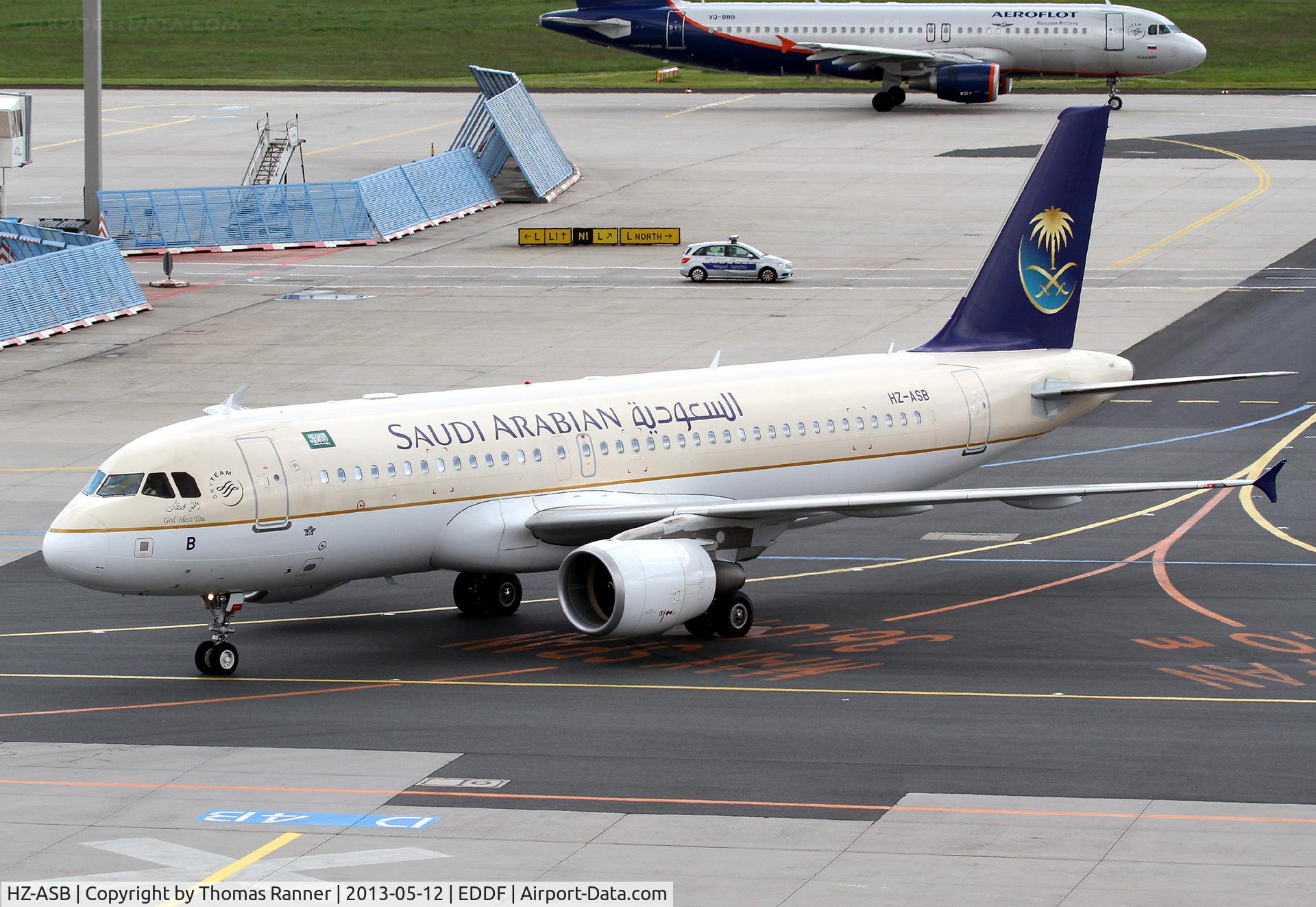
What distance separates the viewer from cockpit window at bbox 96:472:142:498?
31.5 m

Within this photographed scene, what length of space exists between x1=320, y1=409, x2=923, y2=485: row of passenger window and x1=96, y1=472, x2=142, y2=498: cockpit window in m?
3.03

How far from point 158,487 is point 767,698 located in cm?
1043

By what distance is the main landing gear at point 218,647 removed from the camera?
32.8 m

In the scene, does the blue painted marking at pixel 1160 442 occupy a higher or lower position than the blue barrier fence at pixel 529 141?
lower

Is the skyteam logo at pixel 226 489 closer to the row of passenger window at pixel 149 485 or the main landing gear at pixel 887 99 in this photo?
the row of passenger window at pixel 149 485

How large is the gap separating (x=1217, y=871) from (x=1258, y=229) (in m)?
64.1

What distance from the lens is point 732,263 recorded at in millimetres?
74500

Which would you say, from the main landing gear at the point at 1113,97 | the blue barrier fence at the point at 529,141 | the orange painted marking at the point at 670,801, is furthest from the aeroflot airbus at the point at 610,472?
the main landing gear at the point at 1113,97

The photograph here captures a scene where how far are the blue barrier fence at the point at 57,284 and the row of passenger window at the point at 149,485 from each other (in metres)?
35.9

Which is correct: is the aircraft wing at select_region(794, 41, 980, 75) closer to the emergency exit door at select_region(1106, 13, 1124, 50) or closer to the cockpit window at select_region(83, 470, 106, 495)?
the emergency exit door at select_region(1106, 13, 1124, 50)

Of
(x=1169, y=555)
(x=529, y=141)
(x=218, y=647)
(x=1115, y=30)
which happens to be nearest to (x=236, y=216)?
(x=529, y=141)

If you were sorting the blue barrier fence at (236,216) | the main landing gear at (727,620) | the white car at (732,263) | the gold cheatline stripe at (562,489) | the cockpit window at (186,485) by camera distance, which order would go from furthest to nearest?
the blue barrier fence at (236,216) < the white car at (732,263) < the main landing gear at (727,620) < the cockpit window at (186,485) < the gold cheatline stripe at (562,489)

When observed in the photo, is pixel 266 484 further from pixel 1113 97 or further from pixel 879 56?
pixel 1113 97

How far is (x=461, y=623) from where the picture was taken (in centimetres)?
3650
